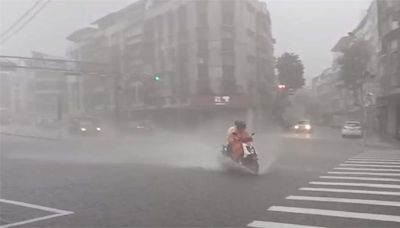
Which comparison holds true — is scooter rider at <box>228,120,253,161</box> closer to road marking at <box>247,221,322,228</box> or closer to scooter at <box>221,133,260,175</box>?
scooter at <box>221,133,260,175</box>

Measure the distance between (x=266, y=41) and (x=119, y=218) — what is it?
546 centimetres

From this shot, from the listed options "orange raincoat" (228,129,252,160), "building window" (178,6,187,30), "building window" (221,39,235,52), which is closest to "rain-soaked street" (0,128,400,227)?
"orange raincoat" (228,129,252,160)

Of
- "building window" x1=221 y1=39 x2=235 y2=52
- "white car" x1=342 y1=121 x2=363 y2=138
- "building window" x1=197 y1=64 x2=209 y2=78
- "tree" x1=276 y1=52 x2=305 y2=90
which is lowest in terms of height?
"white car" x1=342 y1=121 x2=363 y2=138

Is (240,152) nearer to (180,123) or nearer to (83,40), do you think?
(180,123)

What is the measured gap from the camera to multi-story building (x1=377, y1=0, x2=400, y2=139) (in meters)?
23.5

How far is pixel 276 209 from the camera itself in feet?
17.7

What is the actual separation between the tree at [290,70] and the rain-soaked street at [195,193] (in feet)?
4.49

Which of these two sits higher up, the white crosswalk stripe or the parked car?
the parked car

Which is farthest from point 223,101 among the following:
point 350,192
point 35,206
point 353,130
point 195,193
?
point 353,130

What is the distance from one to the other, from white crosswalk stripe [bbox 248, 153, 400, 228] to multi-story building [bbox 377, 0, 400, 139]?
1418 cm

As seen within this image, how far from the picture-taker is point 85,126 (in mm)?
17531

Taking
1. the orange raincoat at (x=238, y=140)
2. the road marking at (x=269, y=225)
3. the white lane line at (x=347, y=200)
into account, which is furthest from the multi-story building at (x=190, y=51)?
the road marking at (x=269, y=225)

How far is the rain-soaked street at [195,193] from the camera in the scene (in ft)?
16.4

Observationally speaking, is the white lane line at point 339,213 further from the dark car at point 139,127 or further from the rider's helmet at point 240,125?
the dark car at point 139,127
